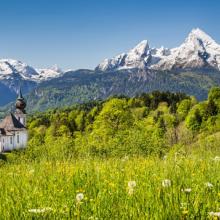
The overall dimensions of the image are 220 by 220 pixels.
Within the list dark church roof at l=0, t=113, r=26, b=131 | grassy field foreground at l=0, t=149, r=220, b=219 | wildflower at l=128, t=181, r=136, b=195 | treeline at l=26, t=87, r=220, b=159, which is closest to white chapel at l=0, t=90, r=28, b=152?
dark church roof at l=0, t=113, r=26, b=131

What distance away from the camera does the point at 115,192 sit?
6.04 meters

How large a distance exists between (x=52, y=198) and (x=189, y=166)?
279cm

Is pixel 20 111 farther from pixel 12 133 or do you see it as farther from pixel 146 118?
pixel 146 118

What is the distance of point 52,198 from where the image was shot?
19.5ft

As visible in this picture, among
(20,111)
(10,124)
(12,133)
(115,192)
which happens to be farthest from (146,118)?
(115,192)

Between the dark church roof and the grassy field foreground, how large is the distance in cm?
14087

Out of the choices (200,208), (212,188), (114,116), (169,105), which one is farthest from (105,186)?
(169,105)

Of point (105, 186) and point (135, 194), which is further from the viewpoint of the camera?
point (105, 186)

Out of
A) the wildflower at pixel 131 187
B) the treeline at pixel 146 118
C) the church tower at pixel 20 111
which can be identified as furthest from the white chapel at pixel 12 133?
the wildflower at pixel 131 187

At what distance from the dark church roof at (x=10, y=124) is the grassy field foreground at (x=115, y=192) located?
140873 millimetres

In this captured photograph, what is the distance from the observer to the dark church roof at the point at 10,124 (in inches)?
5817

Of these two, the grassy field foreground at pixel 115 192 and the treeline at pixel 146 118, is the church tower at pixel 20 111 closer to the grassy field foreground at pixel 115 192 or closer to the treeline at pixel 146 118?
the treeline at pixel 146 118

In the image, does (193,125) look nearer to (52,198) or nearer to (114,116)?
(114,116)

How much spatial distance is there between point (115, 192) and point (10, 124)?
147 metres
